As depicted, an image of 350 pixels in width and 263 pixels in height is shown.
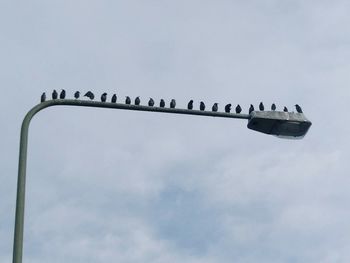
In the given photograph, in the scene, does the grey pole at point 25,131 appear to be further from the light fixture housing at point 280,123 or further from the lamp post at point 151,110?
the light fixture housing at point 280,123

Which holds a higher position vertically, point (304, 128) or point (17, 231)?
point (304, 128)

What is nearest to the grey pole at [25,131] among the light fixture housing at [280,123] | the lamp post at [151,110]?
the lamp post at [151,110]

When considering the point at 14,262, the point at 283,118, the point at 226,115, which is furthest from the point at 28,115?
the point at 283,118

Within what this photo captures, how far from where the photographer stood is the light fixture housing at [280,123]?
16.2 metres

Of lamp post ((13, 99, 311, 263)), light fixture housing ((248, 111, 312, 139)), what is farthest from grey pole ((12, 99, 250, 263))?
light fixture housing ((248, 111, 312, 139))

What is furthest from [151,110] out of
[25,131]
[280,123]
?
[280,123]

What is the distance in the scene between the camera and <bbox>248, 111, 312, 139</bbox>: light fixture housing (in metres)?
16.2

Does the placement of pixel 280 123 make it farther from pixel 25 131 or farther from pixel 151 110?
pixel 25 131

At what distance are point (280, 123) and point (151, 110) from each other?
2.58 meters

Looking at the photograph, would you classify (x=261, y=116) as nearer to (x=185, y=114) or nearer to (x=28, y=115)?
(x=185, y=114)

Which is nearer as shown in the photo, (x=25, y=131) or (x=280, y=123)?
(x=25, y=131)

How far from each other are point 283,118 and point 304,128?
473 millimetres

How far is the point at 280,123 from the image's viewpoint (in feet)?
53.4

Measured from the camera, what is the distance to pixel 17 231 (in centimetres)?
1318
